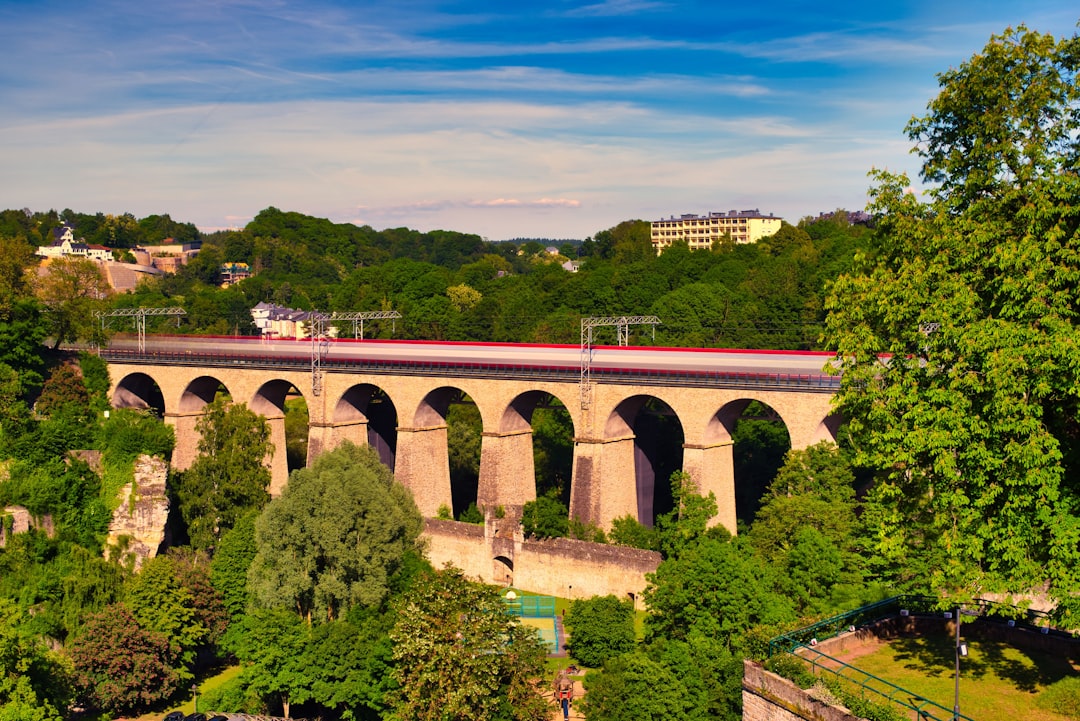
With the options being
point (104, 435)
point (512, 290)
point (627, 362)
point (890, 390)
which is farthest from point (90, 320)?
point (890, 390)

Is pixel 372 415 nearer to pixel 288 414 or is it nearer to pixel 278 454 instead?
pixel 278 454

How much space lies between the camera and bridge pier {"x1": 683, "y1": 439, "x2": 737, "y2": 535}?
168 ft

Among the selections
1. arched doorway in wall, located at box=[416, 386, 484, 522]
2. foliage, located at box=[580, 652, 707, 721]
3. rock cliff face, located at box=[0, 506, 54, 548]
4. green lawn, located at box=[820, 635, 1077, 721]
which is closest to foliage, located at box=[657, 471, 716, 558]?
foliage, located at box=[580, 652, 707, 721]

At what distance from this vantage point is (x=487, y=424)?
58.7 meters

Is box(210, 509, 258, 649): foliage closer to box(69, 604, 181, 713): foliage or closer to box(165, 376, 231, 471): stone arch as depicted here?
box(69, 604, 181, 713): foliage

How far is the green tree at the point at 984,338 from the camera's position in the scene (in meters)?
21.6

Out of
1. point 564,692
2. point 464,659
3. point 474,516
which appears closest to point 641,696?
point 464,659

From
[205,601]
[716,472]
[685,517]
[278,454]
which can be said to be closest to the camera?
[205,601]

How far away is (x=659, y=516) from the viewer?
50500 mm

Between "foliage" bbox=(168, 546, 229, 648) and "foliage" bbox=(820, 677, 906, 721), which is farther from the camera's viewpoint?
"foliage" bbox=(168, 546, 229, 648)

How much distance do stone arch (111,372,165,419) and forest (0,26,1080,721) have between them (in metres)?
2.61

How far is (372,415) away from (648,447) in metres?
19.1

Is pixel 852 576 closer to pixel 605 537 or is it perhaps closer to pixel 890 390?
pixel 890 390

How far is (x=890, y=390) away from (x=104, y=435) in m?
45.6
